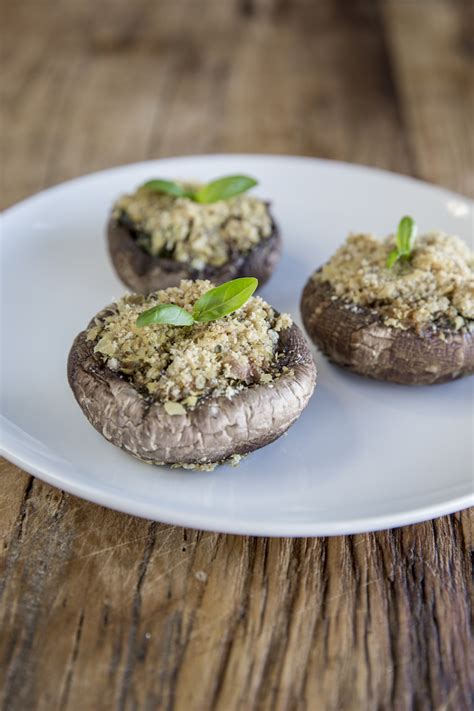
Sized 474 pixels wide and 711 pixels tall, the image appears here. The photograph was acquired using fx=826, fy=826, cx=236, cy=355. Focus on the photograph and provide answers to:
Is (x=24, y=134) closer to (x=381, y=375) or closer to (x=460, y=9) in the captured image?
(x=381, y=375)

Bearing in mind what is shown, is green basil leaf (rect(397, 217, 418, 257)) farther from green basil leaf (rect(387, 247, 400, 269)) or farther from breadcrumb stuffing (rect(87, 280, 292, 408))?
breadcrumb stuffing (rect(87, 280, 292, 408))

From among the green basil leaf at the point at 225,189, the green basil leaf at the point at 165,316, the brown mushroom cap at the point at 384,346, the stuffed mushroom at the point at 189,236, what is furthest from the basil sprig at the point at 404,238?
the green basil leaf at the point at 165,316

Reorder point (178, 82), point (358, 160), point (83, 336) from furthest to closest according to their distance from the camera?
point (178, 82) < point (358, 160) < point (83, 336)

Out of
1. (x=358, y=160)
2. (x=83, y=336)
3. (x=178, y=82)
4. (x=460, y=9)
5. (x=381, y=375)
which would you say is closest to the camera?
(x=83, y=336)

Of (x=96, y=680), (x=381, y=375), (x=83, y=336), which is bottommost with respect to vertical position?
(x=96, y=680)

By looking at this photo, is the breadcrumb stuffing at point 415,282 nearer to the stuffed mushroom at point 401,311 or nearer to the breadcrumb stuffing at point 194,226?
the stuffed mushroom at point 401,311

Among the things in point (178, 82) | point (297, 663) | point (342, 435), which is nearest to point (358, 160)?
point (178, 82)

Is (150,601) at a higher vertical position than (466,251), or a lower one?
lower

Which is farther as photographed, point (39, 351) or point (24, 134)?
point (24, 134)
